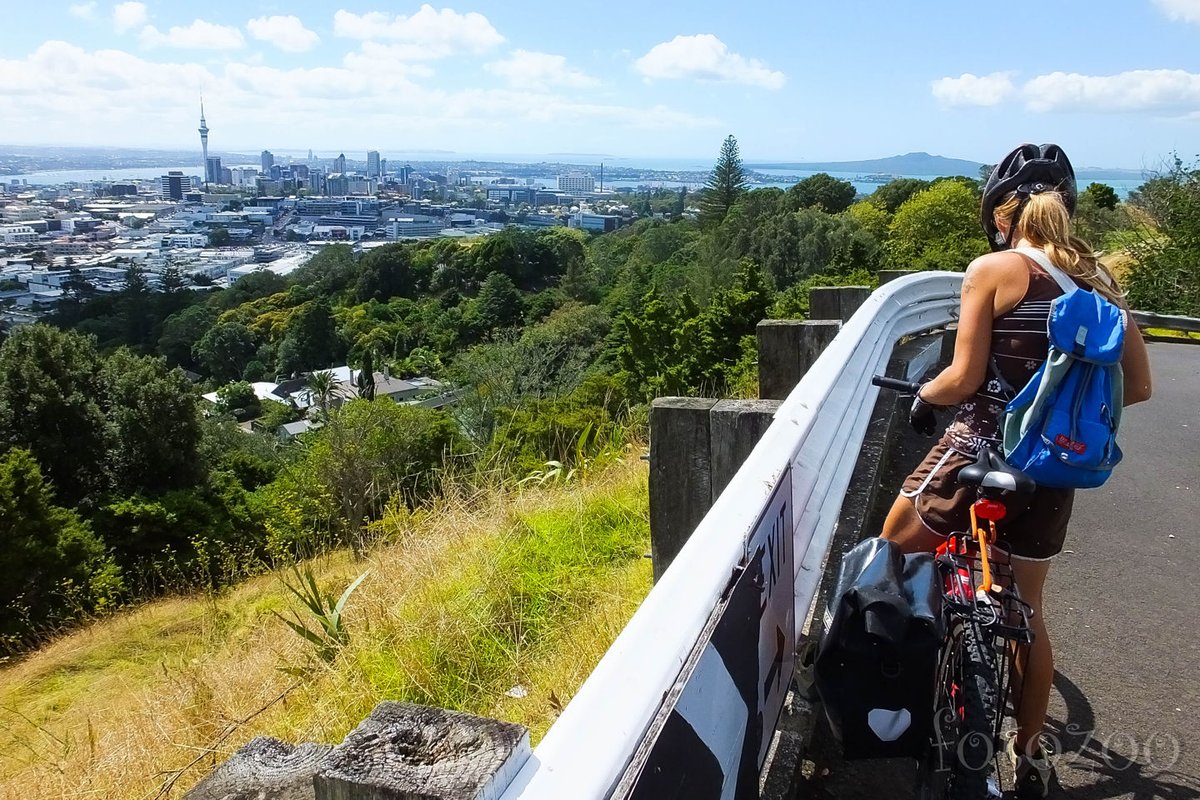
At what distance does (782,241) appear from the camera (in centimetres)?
5534

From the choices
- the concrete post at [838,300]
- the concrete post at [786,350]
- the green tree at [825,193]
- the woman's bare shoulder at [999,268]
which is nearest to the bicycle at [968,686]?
the woman's bare shoulder at [999,268]

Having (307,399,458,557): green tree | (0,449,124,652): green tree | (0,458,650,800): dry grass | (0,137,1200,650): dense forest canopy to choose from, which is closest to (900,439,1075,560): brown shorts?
(0,458,650,800): dry grass

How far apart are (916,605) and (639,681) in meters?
0.96

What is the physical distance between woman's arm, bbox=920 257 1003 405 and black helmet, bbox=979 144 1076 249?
9.9 inches

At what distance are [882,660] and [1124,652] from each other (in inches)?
82.0

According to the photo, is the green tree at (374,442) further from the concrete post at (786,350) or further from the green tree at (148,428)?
the concrete post at (786,350)

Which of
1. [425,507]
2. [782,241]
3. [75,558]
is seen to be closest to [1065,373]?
[425,507]

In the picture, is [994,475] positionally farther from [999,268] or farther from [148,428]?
[148,428]

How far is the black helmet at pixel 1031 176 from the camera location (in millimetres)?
2641

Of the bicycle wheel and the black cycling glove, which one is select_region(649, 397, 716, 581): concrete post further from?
the bicycle wheel

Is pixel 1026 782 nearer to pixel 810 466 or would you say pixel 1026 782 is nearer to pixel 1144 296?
pixel 810 466

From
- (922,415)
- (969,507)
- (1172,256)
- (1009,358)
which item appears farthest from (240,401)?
(1009,358)

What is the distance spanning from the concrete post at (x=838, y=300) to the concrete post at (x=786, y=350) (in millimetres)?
1600

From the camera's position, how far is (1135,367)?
99.7 inches
